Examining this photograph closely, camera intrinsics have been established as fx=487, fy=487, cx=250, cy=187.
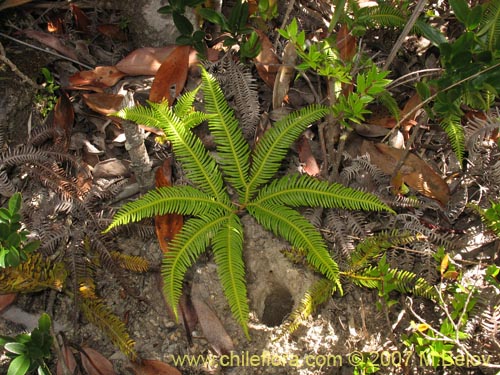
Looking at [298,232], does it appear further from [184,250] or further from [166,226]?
[166,226]

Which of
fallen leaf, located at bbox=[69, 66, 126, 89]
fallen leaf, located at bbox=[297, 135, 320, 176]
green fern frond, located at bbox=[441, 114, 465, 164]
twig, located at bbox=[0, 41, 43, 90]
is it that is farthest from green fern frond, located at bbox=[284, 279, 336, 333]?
twig, located at bbox=[0, 41, 43, 90]

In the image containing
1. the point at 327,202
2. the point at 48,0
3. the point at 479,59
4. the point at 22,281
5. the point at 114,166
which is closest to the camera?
the point at 479,59

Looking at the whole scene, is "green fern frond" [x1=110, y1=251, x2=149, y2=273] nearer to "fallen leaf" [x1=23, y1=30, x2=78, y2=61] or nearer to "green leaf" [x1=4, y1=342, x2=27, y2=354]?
"green leaf" [x1=4, y1=342, x2=27, y2=354]

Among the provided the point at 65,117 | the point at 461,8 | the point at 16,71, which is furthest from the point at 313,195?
the point at 16,71

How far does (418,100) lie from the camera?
3432 millimetres

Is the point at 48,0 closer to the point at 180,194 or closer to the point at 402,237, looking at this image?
the point at 180,194

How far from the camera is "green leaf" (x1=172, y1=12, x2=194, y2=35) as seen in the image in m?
3.19

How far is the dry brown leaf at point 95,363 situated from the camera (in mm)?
2730

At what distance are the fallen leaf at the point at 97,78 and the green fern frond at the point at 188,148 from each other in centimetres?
58

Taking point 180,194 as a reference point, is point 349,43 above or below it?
above

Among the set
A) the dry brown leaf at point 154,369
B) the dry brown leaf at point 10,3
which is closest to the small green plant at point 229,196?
the dry brown leaf at point 154,369

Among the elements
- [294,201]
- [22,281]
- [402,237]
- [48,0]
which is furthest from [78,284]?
[48,0]

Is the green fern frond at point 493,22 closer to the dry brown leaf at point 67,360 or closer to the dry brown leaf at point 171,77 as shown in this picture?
the dry brown leaf at point 171,77

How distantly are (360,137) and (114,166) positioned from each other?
5.56 ft
